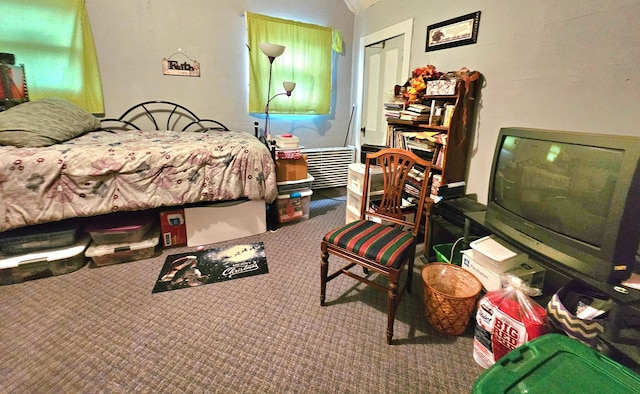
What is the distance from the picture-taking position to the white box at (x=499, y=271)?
1.52m

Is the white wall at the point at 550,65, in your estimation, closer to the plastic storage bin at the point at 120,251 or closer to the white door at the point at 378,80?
the white door at the point at 378,80

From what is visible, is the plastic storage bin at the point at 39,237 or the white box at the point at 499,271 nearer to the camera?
the white box at the point at 499,271

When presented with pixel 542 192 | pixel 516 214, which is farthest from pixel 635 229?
pixel 516 214

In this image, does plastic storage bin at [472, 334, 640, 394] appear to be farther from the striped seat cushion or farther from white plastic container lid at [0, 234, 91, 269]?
white plastic container lid at [0, 234, 91, 269]

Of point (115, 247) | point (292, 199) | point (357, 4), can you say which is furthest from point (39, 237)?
point (357, 4)

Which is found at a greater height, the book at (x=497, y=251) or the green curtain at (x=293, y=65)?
the green curtain at (x=293, y=65)

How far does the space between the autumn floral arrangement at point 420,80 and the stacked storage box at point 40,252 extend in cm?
275

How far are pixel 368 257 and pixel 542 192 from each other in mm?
872

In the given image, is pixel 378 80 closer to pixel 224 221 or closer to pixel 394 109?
pixel 394 109

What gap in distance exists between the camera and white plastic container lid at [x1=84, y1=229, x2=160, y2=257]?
6.86ft

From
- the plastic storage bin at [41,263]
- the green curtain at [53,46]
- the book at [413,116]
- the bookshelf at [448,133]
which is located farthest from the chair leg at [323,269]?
the green curtain at [53,46]

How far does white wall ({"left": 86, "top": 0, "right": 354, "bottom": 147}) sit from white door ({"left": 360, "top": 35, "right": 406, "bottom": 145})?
2.23ft

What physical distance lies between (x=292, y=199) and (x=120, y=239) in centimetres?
145

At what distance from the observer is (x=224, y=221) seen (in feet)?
8.30
